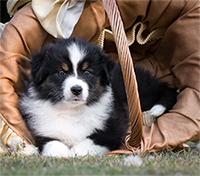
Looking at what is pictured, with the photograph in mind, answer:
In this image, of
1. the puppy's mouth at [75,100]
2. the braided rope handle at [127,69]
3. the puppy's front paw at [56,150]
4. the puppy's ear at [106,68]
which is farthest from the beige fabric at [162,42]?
the puppy's mouth at [75,100]

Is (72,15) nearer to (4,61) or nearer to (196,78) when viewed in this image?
(4,61)

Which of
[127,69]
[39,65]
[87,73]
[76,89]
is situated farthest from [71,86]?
[127,69]

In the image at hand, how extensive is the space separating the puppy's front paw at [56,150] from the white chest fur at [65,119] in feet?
0.42

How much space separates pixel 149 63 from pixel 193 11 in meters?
1.09

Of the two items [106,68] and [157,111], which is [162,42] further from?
[106,68]

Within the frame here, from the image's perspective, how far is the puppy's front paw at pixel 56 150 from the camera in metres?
2.49

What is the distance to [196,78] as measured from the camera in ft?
10.2

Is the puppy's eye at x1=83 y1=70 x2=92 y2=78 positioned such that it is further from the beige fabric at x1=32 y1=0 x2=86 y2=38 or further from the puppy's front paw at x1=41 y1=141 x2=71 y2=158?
the puppy's front paw at x1=41 y1=141 x2=71 y2=158

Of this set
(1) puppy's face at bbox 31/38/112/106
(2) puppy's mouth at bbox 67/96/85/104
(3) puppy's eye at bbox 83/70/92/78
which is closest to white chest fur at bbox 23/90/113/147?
(1) puppy's face at bbox 31/38/112/106

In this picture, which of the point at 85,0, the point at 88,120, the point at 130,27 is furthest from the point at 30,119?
the point at 130,27

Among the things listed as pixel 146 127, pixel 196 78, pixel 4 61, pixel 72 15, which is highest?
pixel 72 15

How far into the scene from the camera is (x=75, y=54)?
8.72 ft

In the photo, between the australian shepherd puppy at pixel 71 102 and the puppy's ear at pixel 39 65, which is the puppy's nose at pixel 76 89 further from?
the puppy's ear at pixel 39 65

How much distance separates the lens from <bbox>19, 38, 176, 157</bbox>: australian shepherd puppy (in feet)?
8.69
